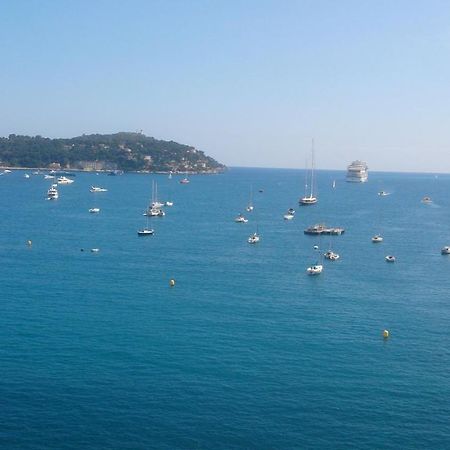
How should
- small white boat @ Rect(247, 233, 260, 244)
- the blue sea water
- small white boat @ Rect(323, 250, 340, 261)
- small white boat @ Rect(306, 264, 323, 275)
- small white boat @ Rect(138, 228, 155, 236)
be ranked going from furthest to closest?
small white boat @ Rect(138, 228, 155, 236) < small white boat @ Rect(247, 233, 260, 244) < small white boat @ Rect(323, 250, 340, 261) < small white boat @ Rect(306, 264, 323, 275) < the blue sea water

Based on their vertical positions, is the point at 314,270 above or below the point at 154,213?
below

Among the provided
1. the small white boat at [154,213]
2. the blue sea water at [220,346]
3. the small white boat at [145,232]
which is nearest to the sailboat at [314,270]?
the blue sea water at [220,346]

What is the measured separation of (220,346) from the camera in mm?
37719

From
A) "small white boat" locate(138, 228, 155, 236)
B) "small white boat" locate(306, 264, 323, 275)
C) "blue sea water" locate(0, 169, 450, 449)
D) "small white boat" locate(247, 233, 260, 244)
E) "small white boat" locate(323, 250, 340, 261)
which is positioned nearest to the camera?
"blue sea water" locate(0, 169, 450, 449)

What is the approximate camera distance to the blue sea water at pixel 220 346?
2781 centimetres

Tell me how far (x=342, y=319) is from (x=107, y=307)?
55.1 feet

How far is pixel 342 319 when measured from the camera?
44.2m

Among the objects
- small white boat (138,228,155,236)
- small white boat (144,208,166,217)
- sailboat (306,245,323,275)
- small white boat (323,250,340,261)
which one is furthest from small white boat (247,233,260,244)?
small white boat (144,208,166,217)

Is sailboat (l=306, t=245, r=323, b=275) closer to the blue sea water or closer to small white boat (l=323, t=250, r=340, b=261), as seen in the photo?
the blue sea water

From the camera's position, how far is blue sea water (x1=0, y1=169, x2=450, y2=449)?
91.2 ft

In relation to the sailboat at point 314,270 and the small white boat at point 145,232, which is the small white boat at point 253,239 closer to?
the small white boat at point 145,232

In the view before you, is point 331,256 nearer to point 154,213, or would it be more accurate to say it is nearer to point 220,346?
point 220,346

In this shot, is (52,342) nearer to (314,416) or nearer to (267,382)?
(267,382)

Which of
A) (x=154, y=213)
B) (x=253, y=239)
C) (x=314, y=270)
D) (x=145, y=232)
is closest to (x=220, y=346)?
(x=314, y=270)
